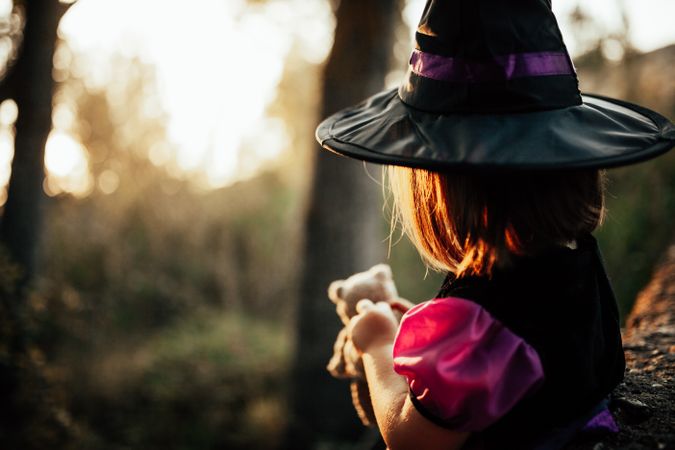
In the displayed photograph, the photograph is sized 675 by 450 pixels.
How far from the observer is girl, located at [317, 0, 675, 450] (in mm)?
1102

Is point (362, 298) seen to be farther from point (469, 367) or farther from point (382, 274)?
point (469, 367)

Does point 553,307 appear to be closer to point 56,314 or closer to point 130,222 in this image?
point 56,314

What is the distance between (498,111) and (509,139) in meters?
0.09

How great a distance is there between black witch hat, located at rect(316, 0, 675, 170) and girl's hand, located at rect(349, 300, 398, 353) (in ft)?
1.65

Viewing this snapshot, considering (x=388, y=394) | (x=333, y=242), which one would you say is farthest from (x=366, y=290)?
(x=333, y=242)

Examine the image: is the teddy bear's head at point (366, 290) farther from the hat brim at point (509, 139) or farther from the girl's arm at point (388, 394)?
the hat brim at point (509, 139)

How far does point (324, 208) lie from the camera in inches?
209

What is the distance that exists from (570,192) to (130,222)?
7673 mm

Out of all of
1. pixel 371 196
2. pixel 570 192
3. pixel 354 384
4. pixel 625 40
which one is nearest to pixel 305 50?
Result: pixel 371 196

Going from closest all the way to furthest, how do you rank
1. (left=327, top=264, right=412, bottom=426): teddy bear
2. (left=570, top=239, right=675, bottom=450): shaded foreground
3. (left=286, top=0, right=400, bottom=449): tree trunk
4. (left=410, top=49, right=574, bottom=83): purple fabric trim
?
(left=410, top=49, right=574, bottom=83): purple fabric trim → (left=570, top=239, right=675, bottom=450): shaded foreground → (left=327, top=264, right=412, bottom=426): teddy bear → (left=286, top=0, right=400, bottom=449): tree trunk

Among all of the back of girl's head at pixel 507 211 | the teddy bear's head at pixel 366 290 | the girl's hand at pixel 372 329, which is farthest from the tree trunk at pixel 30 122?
the back of girl's head at pixel 507 211

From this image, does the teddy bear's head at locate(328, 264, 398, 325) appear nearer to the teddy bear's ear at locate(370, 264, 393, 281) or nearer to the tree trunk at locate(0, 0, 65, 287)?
the teddy bear's ear at locate(370, 264, 393, 281)

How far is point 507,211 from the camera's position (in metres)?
1.17

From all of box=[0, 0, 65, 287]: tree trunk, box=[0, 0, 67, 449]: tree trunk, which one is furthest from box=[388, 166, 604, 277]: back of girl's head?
box=[0, 0, 65, 287]: tree trunk
